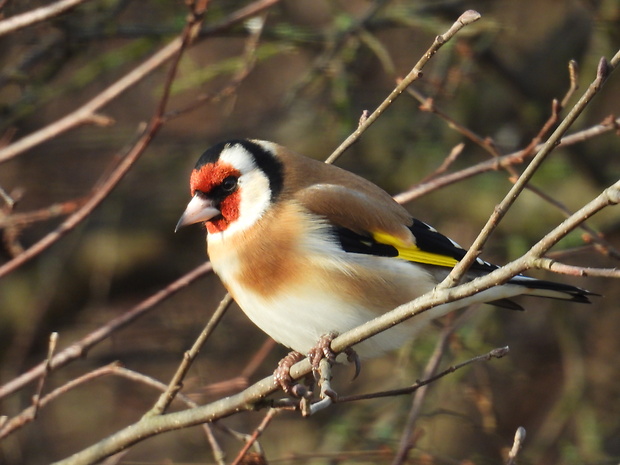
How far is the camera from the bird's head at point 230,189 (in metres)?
3.75

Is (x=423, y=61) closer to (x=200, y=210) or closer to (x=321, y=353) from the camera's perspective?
(x=321, y=353)

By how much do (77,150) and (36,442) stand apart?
2.26 m

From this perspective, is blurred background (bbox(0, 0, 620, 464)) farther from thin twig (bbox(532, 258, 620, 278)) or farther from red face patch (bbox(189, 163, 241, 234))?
thin twig (bbox(532, 258, 620, 278))

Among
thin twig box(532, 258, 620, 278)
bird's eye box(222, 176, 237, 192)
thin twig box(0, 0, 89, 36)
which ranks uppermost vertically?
thin twig box(0, 0, 89, 36)

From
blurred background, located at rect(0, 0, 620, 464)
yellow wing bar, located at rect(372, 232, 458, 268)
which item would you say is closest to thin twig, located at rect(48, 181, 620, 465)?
yellow wing bar, located at rect(372, 232, 458, 268)

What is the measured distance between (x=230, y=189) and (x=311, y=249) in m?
0.46

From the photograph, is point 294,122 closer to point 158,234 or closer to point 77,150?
point 158,234

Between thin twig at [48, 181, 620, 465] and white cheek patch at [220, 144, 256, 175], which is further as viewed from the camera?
white cheek patch at [220, 144, 256, 175]

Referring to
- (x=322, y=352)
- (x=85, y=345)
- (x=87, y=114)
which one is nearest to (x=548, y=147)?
(x=322, y=352)

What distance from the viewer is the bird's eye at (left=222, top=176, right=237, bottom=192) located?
379cm

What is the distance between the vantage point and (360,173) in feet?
20.8

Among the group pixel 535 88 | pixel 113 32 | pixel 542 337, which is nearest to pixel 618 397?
pixel 542 337

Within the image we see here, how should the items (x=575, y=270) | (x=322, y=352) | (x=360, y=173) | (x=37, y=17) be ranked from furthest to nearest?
(x=360, y=173) < (x=37, y=17) < (x=322, y=352) < (x=575, y=270)

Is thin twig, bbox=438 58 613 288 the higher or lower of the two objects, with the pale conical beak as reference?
higher
